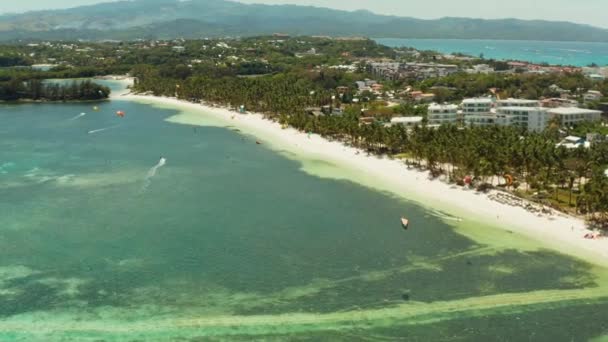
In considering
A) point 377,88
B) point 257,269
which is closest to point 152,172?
point 257,269

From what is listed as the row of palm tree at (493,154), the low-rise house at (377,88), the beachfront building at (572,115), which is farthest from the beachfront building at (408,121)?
the low-rise house at (377,88)

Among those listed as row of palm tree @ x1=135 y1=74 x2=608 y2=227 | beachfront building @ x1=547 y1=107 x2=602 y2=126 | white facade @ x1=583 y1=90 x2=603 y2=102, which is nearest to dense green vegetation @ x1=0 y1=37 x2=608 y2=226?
row of palm tree @ x1=135 y1=74 x2=608 y2=227

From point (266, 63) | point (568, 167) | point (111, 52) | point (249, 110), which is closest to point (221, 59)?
point (266, 63)

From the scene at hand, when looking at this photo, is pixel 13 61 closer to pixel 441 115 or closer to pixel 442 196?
→ pixel 441 115

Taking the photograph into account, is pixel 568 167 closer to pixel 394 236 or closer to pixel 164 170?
pixel 394 236

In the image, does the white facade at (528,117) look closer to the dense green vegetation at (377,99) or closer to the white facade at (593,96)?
the dense green vegetation at (377,99)

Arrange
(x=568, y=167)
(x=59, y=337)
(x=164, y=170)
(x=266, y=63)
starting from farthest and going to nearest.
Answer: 1. (x=266, y=63)
2. (x=164, y=170)
3. (x=568, y=167)
4. (x=59, y=337)
